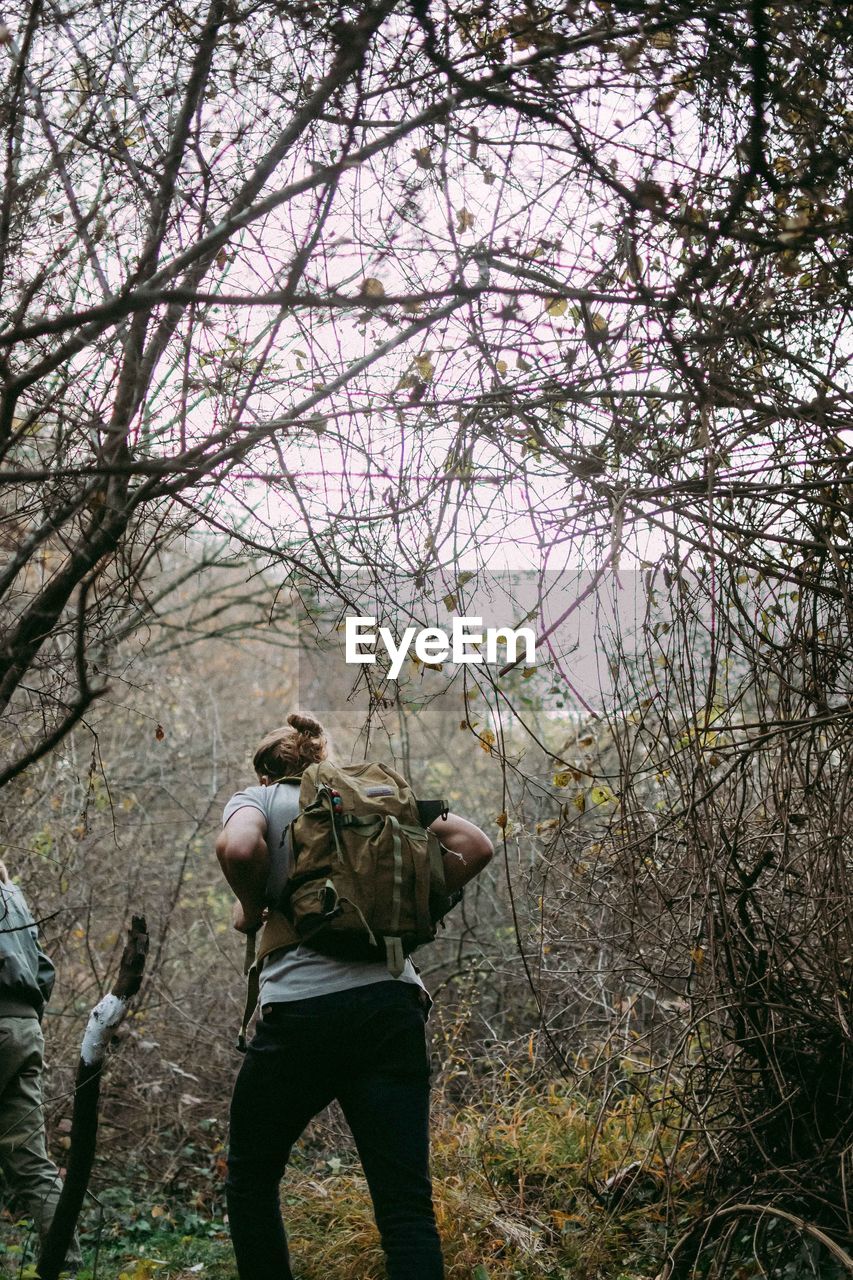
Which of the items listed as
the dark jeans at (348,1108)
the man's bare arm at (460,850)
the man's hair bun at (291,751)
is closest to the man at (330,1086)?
the dark jeans at (348,1108)

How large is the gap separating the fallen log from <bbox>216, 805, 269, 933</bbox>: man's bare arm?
0.90 feet

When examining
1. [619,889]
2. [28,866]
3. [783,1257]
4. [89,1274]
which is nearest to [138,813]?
[28,866]

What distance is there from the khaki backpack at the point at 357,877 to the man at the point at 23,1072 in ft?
4.76

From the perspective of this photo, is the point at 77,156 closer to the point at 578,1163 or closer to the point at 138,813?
the point at 578,1163

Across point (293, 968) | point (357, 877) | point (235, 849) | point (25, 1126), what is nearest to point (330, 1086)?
point (293, 968)

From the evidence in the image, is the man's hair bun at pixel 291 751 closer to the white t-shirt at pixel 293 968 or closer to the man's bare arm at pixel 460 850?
the white t-shirt at pixel 293 968

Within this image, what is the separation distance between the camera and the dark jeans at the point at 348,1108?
9.01 ft

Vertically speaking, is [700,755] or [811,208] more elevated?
[811,208]

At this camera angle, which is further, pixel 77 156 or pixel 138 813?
pixel 138 813

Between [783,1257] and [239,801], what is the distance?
2.05m

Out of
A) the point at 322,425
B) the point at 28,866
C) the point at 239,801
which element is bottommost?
the point at 28,866

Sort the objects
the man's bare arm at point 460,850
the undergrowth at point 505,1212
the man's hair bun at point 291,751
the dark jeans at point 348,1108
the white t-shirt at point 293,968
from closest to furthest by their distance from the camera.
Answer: the dark jeans at point 348,1108 → the white t-shirt at point 293,968 → the man's bare arm at point 460,850 → the man's hair bun at point 291,751 → the undergrowth at point 505,1212

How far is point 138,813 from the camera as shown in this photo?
8258 mm

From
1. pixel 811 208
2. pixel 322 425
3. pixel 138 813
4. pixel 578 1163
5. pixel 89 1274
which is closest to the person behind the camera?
pixel 811 208
